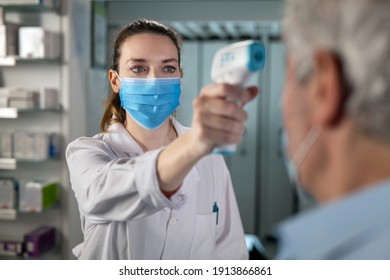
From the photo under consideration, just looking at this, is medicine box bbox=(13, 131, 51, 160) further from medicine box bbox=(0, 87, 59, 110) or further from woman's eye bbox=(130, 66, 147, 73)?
woman's eye bbox=(130, 66, 147, 73)

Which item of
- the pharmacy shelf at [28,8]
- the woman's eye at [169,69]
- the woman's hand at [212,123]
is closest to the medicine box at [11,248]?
the pharmacy shelf at [28,8]

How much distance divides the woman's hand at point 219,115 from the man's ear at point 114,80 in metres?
0.51

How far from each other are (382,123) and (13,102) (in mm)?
2038

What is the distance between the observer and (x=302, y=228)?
60cm

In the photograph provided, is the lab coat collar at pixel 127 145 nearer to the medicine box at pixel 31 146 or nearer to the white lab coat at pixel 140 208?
the white lab coat at pixel 140 208

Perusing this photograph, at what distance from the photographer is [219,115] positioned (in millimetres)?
797

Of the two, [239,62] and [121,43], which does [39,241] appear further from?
[239,62]

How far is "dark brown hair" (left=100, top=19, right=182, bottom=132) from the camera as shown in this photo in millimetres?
1229

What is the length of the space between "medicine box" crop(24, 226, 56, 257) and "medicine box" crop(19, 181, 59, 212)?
0.34ft

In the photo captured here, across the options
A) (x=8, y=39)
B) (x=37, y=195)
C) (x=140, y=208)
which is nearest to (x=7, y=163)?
(x=37, y=195)

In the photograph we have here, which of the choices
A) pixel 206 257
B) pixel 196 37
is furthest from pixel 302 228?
pixel 196 37

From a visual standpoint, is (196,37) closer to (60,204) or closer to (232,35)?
(232,35)

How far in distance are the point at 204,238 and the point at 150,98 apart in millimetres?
395

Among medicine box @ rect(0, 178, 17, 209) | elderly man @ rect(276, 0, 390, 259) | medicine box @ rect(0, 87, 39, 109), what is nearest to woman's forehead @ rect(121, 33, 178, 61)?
elderly man @ rect(276, 0, 390, 259)
